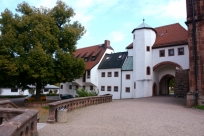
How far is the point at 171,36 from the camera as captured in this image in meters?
30.0

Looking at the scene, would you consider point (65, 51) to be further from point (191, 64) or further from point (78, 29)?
point (191, 64)

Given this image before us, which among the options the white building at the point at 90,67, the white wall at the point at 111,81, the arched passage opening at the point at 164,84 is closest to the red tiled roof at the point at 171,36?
the arched passage opening at the point at 164,84

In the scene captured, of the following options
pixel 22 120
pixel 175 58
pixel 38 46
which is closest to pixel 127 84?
pixel 175 58

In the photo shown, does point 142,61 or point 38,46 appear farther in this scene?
point 142,61

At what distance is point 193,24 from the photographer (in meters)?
17.3

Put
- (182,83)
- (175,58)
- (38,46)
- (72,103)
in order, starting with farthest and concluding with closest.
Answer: (175,58)
(182,83)
(38,46)
(72,103)

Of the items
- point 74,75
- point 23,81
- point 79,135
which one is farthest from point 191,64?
point 23,81

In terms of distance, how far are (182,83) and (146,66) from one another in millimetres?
6333

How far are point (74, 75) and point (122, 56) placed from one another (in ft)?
49.9

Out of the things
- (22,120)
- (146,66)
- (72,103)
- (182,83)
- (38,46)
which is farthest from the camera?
(146,66)

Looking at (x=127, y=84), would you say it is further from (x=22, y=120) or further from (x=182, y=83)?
(x=22, y=120)

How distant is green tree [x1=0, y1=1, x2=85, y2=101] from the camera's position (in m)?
18.5

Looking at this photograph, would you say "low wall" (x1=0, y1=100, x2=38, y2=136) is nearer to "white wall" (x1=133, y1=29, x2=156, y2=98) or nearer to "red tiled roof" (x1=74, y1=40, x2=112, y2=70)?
"white wall" (x1=133, y1=29, x2=156, y2=98)

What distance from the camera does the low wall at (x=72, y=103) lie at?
9634 millimetres
